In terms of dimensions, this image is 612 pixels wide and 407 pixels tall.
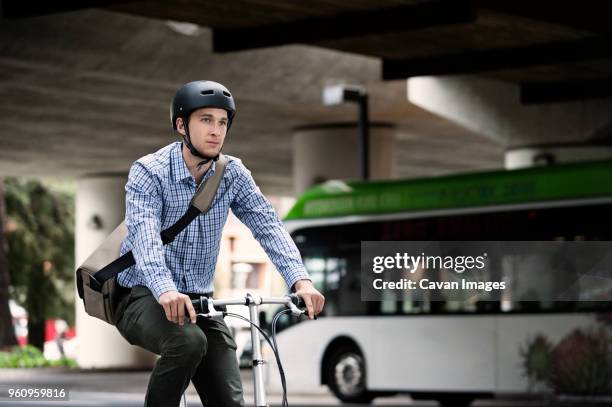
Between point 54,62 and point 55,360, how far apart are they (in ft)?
51.0

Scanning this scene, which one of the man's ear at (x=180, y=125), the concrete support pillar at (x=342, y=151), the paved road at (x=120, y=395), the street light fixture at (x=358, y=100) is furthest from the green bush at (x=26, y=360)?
the man's ear at (x=180, y=125)

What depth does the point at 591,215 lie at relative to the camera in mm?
17797

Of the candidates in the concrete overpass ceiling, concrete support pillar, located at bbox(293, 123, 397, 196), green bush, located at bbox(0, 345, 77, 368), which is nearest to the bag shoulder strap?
the concrete overpass ceiling

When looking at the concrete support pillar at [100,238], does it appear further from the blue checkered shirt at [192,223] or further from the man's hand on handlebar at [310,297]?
the man's hand on handlebar at [310,297]

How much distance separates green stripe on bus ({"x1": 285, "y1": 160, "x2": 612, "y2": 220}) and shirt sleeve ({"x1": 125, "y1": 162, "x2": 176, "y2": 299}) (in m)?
13.3

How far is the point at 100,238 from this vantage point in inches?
1521

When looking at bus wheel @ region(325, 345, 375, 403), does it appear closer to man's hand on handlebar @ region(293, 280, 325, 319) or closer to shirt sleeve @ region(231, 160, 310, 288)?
shirt sleeve @ region(231, 160, 310, 288)

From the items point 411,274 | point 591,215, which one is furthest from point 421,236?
point 591,215

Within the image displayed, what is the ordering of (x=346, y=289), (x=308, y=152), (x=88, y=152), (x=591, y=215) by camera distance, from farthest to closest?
(x=88, y=152), (x=308, y=152), (x=346, y=289), (x=591, y=215)

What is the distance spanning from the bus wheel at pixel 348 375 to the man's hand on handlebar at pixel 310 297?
620 inches

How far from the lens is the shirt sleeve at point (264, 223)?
5062mm

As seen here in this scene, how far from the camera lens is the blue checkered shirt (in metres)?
4.88

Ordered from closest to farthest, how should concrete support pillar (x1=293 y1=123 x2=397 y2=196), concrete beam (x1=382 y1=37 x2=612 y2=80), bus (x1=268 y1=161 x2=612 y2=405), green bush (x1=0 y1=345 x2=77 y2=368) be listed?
bus (x1=268 y1=161 x2=612 y2=405) → concrete beam (x1=382 y1=37 x2=612 y2=80) → concrete support pillar (x1=293 y1=123 x2=397 y2=196) → green bush (x1=0 y1=345 x2=77 y2=368)

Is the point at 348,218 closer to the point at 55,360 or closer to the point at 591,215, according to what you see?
the point at 591,215
